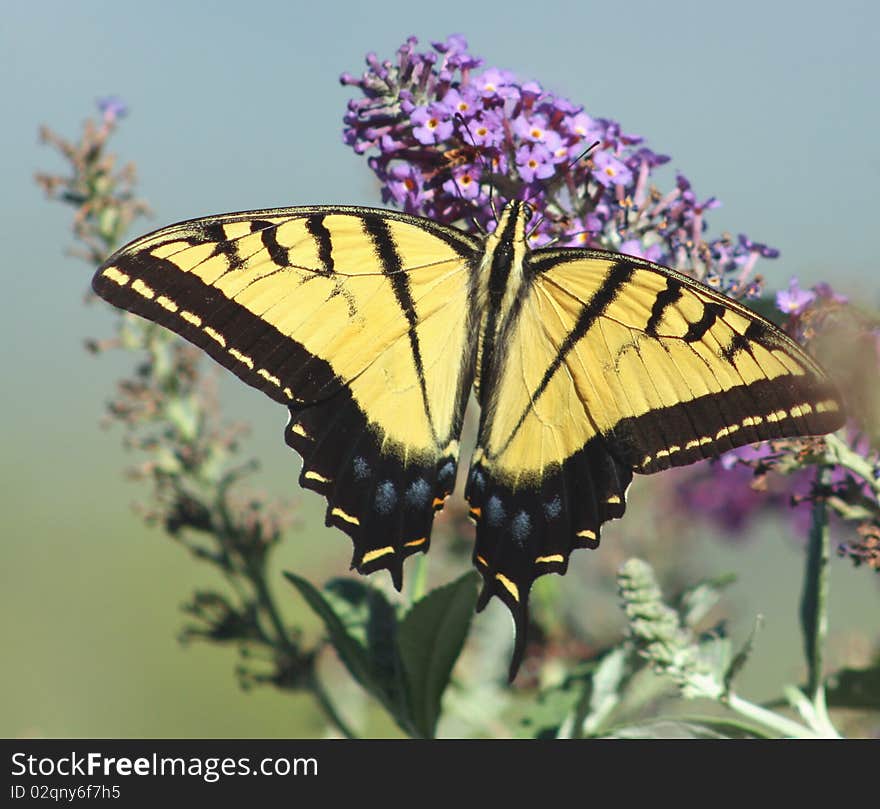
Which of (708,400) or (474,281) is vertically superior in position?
(474,281)

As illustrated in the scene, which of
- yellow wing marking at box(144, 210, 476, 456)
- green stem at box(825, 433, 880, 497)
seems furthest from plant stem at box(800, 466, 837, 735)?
yellow wing marking at box(144, 210, 476, 456)

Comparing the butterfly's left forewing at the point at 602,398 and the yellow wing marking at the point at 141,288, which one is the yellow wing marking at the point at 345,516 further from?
the yellow wing marking at the point at 141,288

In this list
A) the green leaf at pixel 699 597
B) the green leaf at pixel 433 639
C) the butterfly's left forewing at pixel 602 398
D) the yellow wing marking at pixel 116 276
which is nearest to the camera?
the butterfly's left forewing at pixel 602 398

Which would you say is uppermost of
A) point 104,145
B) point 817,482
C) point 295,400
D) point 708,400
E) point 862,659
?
point 104,145

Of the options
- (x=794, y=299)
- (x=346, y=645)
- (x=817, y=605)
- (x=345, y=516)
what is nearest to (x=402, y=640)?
(x=346, y=645)

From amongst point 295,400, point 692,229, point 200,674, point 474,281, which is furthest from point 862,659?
point 200,674

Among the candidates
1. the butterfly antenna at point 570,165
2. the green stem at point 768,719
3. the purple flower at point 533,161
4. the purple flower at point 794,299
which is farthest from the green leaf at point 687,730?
the purple flower at point 533,161

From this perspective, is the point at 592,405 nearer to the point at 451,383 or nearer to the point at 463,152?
the point at 451,383
